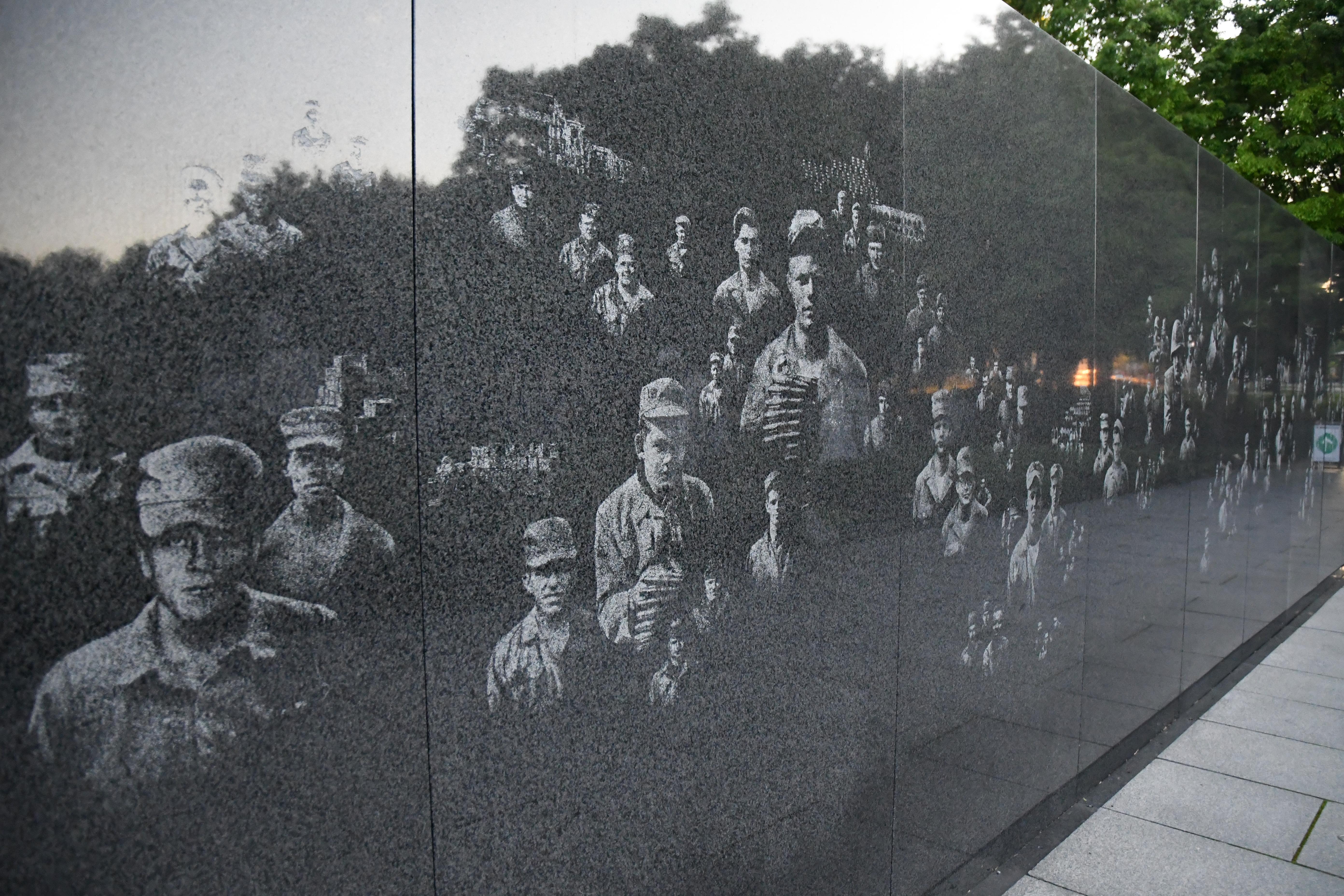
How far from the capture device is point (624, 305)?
2.77 m

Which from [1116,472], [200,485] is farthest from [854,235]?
[1116,472]

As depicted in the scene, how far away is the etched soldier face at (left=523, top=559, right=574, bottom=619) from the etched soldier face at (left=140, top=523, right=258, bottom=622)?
74cm

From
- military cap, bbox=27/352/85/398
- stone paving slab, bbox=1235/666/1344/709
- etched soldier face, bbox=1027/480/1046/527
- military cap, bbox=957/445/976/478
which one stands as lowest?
stone paving slab, bbox=1235/666/1344/709

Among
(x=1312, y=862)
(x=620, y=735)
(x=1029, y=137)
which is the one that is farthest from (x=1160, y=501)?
(x=620, y=735)

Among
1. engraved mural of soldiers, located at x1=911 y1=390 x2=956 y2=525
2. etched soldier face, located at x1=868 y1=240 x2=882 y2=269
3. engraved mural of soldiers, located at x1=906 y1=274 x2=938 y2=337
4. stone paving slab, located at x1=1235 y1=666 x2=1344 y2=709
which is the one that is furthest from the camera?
stone paving slab, located at x1=1235 y1=666 x2=1344 y2=709

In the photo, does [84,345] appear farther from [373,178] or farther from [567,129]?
[567,129]

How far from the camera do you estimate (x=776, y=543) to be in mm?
3248

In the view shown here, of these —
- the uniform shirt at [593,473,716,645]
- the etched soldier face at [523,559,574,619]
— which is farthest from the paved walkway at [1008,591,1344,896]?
the etched soldier face at [523,559,574,619]

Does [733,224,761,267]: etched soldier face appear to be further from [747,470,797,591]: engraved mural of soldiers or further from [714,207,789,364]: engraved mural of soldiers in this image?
[747,470,797,591]: engraved mural of soldiers

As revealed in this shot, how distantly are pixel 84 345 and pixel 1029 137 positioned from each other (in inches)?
164

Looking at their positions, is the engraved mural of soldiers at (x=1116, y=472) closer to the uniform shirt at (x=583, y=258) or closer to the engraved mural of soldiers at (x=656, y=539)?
the engraved mural of soldiers at (x=656, y=539)

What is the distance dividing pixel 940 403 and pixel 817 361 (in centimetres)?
86

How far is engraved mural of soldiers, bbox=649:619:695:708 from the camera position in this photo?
2.87 meters

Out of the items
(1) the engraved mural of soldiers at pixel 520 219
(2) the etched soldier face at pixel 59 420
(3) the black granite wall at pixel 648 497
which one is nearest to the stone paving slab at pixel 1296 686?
(3) the black granite wall at pixel 648 497
